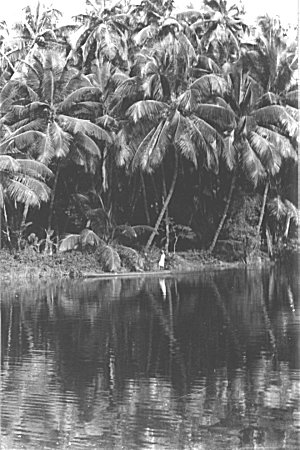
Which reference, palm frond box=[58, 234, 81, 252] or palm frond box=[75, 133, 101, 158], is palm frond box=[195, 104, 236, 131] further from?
palm frond box=[58, 234, 81, 252]

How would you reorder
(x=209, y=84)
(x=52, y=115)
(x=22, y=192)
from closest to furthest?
(x=22, y=192), (x=52, y=115), (x=209, y=84)

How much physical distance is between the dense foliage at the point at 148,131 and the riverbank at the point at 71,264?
1.82 feet

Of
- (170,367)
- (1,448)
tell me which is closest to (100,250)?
(170,367)

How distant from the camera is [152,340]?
41.3ft

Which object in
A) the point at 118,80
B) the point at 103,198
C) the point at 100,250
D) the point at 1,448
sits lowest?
the point at 1,448

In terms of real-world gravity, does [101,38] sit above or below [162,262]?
above

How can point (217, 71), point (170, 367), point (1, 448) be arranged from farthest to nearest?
1. point (217, 71)
2. point (170, 367)
3. point (1, 448)

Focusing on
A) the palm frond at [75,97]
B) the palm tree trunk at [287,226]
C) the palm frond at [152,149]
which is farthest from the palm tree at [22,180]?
the palm tree trunk at [287,226]

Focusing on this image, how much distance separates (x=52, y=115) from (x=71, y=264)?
510cm

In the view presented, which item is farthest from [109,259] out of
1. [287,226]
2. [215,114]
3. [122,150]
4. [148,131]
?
[287,226]

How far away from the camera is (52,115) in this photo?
83.7 ft

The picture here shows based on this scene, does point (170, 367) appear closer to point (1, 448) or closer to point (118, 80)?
point (1, 448)

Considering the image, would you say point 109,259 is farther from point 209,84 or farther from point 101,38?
point 101,38

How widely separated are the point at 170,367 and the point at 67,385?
5.34 feet
